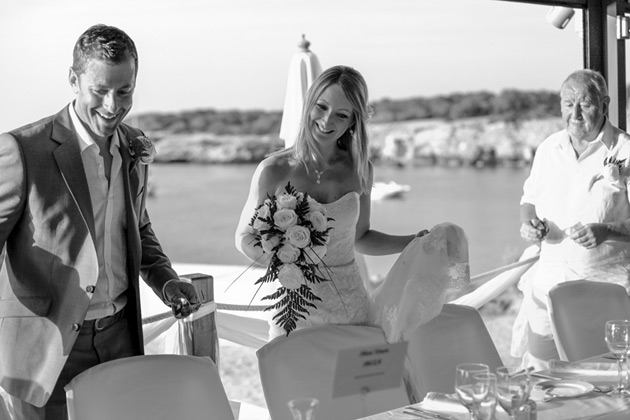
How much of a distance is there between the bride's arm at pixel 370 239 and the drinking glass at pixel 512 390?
3.74ft

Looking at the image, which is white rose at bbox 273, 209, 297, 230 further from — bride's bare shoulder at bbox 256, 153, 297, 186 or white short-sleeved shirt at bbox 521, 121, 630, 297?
white short-sleeved shirt at bbox 521, 121, 630, 297

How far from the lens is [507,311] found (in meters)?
19.2

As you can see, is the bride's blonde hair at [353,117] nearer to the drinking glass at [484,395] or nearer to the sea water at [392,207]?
the drinking glass at [484,395]

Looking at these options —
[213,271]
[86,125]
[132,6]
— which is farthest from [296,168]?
[132,6]

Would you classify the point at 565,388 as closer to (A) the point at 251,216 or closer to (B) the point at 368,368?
(B) the point at 368,368

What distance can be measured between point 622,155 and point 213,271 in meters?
3.98

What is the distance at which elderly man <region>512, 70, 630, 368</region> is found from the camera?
13.2 ft

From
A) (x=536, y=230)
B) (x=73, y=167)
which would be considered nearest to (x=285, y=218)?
(x=73, y=167)

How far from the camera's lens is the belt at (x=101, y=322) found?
2307mm

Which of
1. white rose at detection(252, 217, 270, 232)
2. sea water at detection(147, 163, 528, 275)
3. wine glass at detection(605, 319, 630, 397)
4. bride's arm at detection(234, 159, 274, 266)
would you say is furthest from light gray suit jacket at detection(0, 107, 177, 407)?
sea water at detection(147, 163, 528, 275)

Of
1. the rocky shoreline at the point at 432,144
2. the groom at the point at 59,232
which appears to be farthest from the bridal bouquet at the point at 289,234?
the rocky shoreline at the point at 432,144

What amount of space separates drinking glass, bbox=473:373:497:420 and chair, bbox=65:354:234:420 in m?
0.70

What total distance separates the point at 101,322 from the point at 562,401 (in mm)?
1288

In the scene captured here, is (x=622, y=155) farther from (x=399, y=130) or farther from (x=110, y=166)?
(x=399, y=130)
